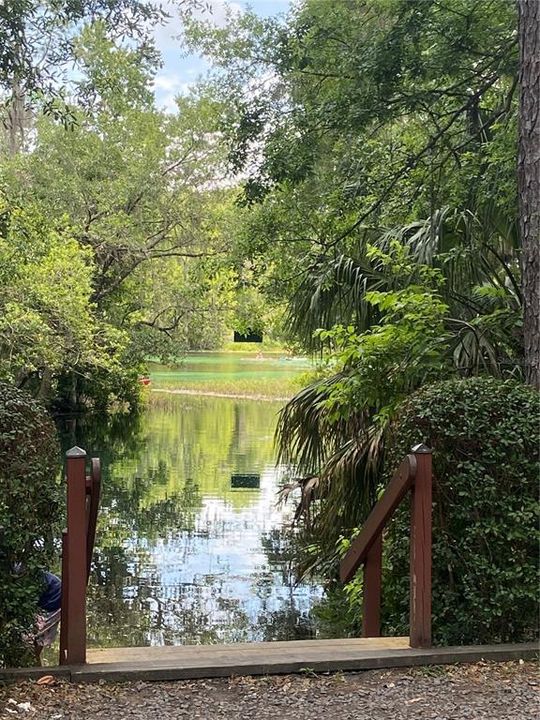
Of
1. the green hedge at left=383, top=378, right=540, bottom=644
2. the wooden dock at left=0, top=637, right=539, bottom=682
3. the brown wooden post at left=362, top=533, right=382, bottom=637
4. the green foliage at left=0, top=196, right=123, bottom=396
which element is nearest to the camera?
the wooden dock at left=0, top=637, right=539, bottom=682

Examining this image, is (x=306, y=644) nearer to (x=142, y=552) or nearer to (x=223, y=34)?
(x=142, y=552)

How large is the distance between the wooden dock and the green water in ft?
9.32

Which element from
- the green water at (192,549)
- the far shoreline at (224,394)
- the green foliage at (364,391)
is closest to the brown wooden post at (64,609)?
the green foliage at (364,391)

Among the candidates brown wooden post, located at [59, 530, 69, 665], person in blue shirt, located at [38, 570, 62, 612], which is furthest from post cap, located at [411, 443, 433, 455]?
person in blue shirt, located at [38, 570, 62, 612]

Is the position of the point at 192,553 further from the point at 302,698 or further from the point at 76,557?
the point at 302,698

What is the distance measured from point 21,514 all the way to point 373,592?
1.73 meters

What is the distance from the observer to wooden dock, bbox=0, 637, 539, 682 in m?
2.80

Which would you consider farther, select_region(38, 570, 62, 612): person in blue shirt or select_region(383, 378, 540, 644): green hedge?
select_region(38, 570, 62, 612): person in blue shirt

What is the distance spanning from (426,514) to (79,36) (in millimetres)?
6605

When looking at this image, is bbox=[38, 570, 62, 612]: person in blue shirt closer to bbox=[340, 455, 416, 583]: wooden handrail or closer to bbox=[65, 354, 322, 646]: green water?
bbox=[340, 455, 416, 583]: wooden handrail

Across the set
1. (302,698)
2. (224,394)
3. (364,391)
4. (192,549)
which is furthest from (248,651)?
(224,394)

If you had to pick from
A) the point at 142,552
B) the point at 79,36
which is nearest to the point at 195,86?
the point at 79,36

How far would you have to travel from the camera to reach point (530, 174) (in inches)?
161

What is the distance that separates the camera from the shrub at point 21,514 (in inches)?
111
